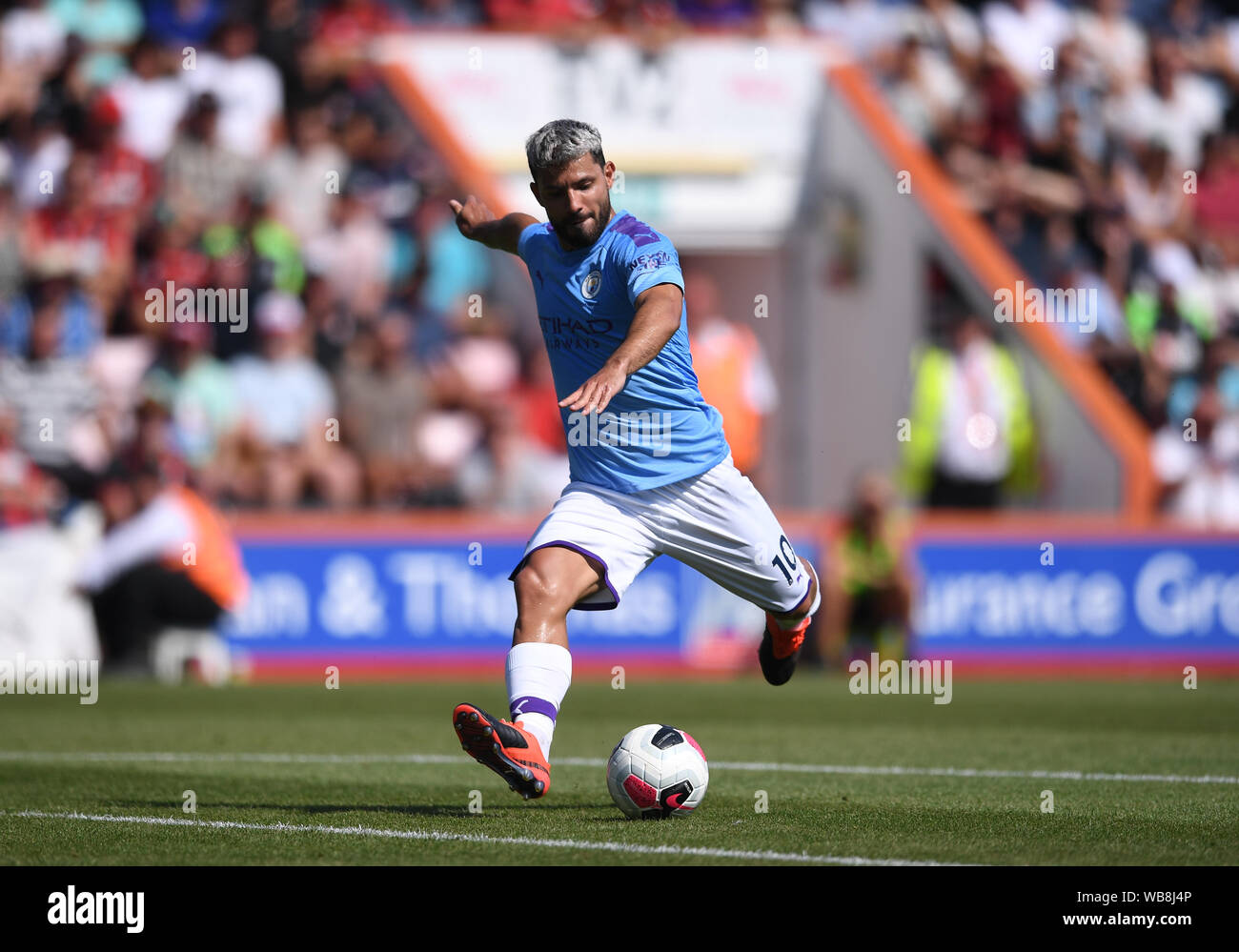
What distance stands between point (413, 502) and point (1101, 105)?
9.08 metres

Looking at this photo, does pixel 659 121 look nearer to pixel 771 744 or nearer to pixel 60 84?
pixel 60 84

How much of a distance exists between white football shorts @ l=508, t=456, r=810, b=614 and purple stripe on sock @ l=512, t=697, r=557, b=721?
1.43ft

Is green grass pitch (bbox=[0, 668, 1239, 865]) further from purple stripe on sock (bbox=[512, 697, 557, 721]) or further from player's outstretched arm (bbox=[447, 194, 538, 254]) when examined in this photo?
player's outstretched arm (bbox=[447, 194, 538, 254])

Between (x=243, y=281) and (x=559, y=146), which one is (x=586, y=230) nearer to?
(x=559, y=146)

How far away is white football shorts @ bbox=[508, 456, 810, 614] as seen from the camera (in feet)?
22.9

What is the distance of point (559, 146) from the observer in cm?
678

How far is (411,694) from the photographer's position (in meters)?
13.3

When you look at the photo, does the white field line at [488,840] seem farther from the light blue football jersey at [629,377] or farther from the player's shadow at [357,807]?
the light blue football jersey at [629,377]

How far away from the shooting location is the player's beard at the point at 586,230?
6973 mm

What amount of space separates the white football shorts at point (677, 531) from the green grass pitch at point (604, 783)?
0.83m

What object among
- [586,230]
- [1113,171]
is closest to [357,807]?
Answer: [586,230]

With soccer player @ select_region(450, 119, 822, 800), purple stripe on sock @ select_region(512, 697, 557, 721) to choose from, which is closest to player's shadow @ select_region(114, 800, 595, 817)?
soccer player @ select_region(450, 119, 822, 800)

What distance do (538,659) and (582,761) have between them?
7.18ft

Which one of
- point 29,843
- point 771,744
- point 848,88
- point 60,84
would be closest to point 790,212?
point 848,88
